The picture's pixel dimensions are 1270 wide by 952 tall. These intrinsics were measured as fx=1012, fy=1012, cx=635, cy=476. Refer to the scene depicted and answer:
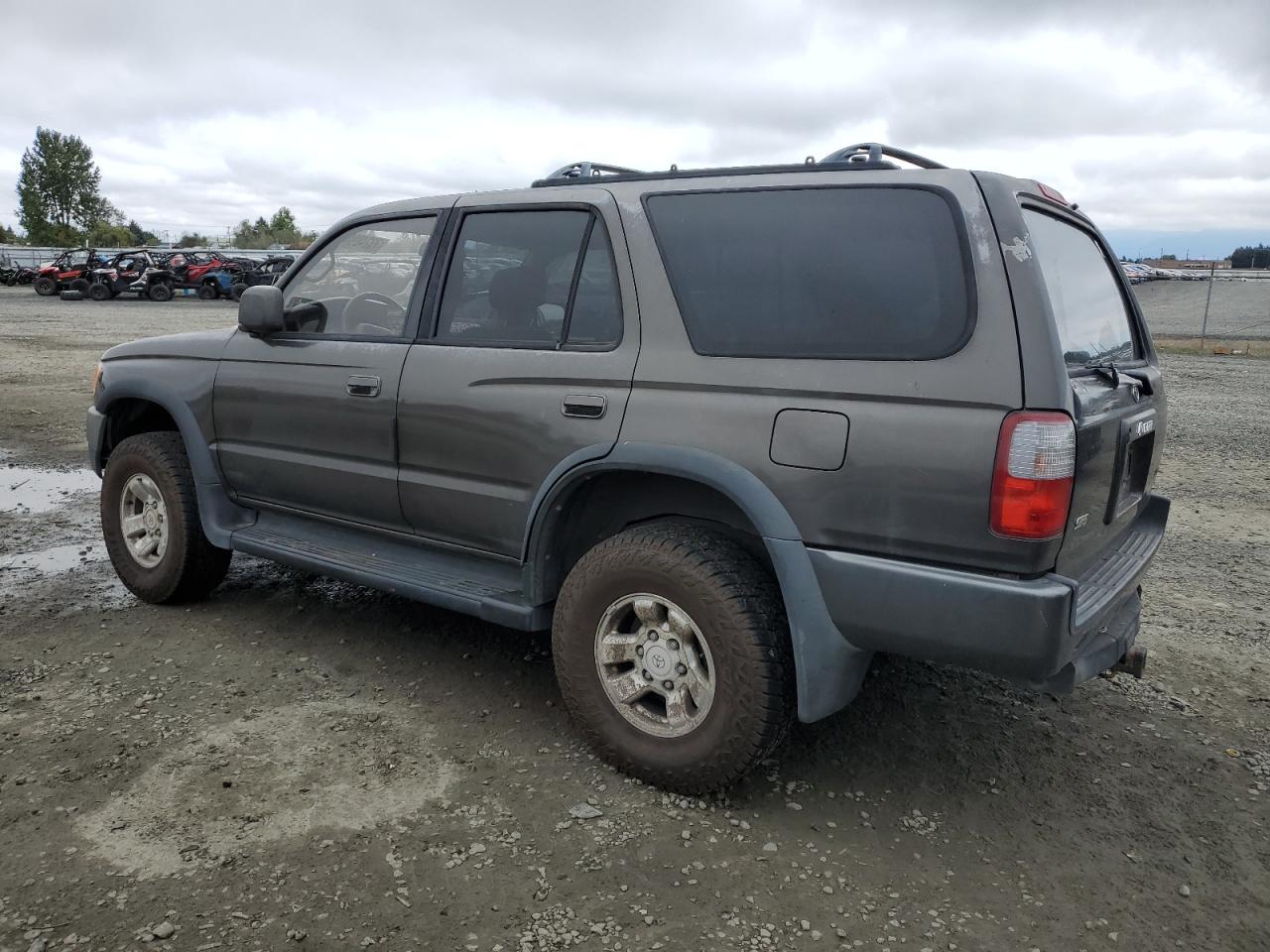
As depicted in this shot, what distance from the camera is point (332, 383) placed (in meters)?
3.89

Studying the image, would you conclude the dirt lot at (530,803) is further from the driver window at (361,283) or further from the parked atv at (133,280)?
the parked atv at (133,280)

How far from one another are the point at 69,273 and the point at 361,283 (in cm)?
3233

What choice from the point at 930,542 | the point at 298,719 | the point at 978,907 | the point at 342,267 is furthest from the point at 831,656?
the point at 342,267

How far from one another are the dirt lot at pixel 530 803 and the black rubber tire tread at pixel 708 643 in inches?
5.6

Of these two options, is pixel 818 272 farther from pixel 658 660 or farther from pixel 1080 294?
pixel 658 660

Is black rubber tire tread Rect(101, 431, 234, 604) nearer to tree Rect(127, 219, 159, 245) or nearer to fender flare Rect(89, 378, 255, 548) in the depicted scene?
fender flare Rect(89, 378, 255, 548)

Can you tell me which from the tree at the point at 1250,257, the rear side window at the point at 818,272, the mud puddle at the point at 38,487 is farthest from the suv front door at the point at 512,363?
the tree at the point at 1250,257

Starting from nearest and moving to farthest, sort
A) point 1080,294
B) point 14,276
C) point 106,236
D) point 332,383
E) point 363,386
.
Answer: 1. point 1080,294
2. point 363,386
3. point 332,383
4. point 14,276
5. point 106,236

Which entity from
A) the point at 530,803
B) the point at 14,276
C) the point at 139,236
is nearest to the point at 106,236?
the point at 139,236

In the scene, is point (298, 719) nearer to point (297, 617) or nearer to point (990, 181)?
point (297, 617)

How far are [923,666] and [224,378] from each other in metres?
3.16

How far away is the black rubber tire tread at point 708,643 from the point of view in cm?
286

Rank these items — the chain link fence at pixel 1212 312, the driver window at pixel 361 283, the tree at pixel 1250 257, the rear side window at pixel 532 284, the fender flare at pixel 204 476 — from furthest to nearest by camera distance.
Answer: the tree at pixel 1250 257, the chain link fence at pixel 1212 312, the fender flare at pixel 204 476, the driver window at pixel 361 283, the rear side window at pixel 532 284

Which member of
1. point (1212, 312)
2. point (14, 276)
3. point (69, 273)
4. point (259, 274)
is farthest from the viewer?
point (14, 276)
